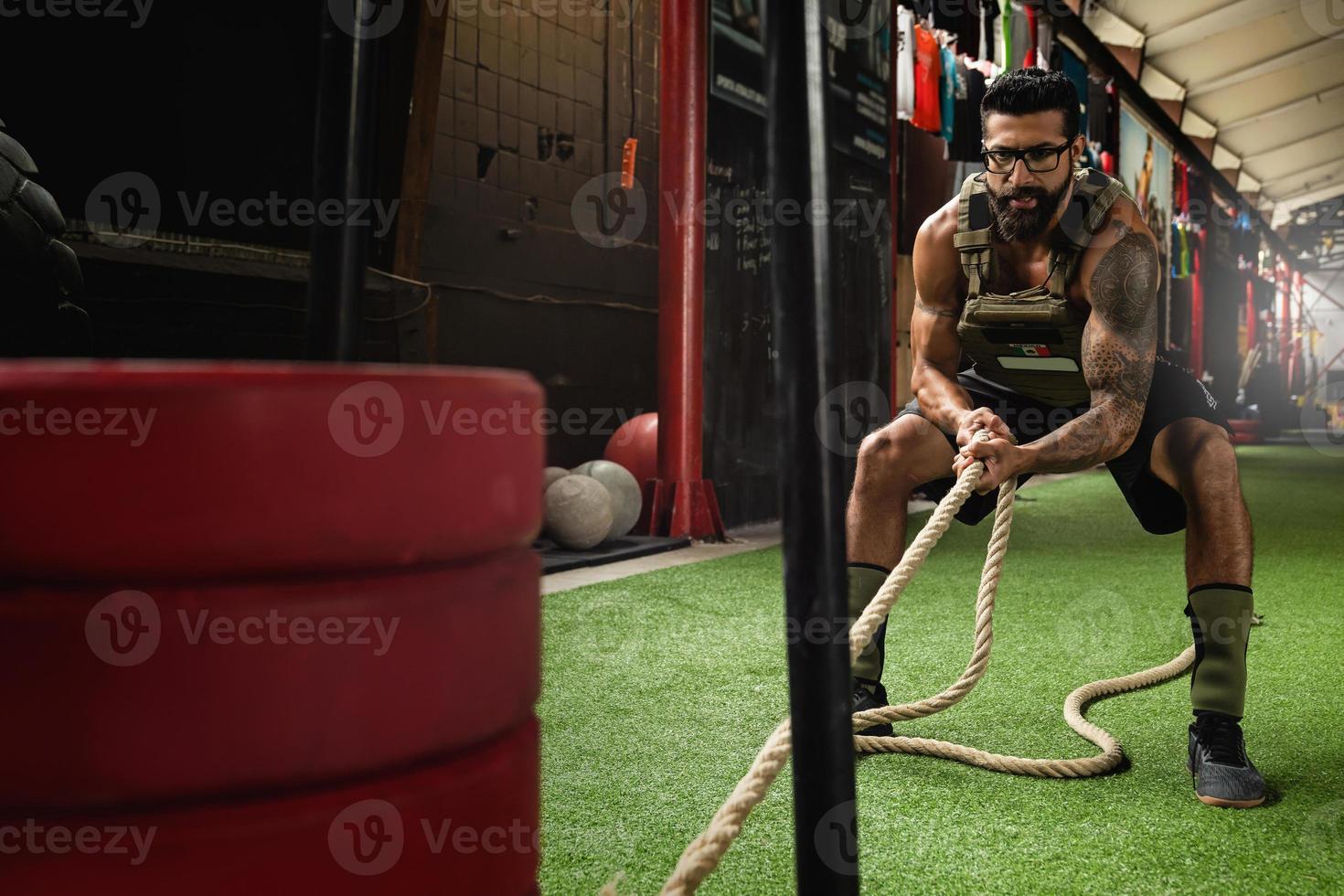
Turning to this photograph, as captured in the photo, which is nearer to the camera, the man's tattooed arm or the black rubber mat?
the man's tattooed arm

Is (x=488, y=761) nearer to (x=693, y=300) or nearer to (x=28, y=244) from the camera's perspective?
(x=28, y=244)

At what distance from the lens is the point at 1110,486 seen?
281 inches

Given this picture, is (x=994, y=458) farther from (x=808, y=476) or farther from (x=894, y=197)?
(x=894, y=197)

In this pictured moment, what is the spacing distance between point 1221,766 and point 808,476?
4.01 feet

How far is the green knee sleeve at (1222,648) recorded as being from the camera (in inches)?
62.9

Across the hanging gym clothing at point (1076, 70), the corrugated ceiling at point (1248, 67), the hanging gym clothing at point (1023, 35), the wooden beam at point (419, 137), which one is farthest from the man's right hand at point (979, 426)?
the corrugated ceiling at point (1248, 67)

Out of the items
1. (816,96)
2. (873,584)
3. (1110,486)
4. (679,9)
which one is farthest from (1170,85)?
(816,96)

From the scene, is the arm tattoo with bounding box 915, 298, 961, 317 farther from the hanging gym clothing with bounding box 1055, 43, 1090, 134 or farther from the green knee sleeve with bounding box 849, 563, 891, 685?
the hanging gym clothing with bounding box 1055, 43, 1090, 134

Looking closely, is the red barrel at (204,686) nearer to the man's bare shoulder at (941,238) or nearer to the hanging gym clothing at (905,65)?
the man's bare shoulder at (941,238)

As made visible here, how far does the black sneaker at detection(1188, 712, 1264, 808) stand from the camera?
1466mm

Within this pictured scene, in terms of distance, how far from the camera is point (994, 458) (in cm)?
148

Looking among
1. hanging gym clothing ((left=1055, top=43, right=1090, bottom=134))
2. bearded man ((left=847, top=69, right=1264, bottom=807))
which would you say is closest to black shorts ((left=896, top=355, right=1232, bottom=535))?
bearded man ((left=847, top=69, right=1264, bottom=807))

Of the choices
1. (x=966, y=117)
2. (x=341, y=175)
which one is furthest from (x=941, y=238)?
(x=966, y=117)

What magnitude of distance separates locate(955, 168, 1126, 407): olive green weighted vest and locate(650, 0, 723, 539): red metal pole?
2.33 m
